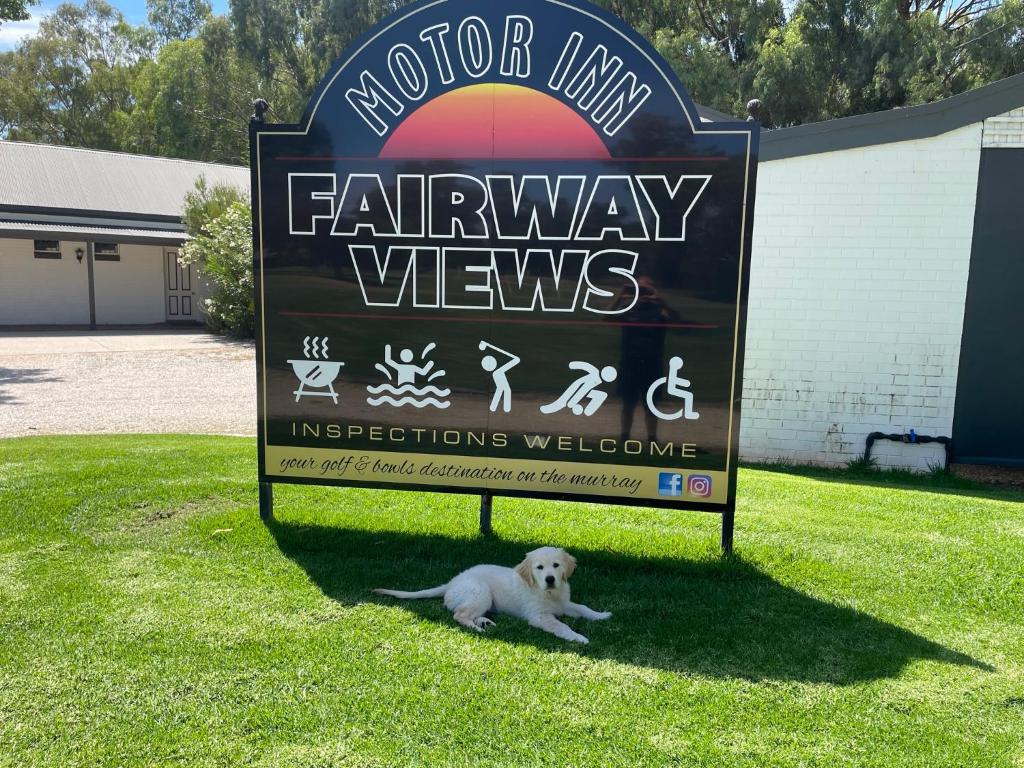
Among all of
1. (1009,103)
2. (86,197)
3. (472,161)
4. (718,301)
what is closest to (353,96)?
(472,161)

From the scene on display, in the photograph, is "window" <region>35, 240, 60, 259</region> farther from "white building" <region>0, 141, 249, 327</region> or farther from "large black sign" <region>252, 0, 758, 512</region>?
"large black sign" <region>252, 0, 758, 512</region>

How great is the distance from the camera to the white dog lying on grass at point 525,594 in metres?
4.38

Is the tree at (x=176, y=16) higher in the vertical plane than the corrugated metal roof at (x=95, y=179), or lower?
higher

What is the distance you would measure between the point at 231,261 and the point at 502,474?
52.1 feet

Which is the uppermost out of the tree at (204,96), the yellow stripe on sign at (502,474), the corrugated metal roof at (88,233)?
the tree at (204,96)

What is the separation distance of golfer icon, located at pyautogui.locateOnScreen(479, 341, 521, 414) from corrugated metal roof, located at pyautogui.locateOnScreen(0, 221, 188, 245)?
19.2 m

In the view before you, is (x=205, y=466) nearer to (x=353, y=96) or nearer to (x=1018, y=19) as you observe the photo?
(x=353, y=96)

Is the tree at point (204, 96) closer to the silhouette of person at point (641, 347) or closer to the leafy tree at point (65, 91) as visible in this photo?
the leafy tree at point (65, 91)

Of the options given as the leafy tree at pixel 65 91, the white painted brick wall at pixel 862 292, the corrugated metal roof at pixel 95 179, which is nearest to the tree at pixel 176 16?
the leafy tree at pixel 65 91

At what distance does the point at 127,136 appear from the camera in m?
43.4

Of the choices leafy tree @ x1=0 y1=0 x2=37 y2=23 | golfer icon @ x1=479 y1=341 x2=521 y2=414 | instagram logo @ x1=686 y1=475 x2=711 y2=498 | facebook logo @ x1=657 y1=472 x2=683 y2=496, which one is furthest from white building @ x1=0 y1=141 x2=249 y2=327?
instagram logo @ x1=686 y1=475 x2=711 y2=498

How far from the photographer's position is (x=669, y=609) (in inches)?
184

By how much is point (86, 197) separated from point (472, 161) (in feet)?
70.7

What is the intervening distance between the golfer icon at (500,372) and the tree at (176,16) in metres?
51.0
